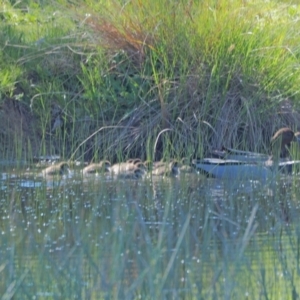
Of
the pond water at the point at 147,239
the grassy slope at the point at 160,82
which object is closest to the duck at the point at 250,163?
the pond water at the point at 147,239

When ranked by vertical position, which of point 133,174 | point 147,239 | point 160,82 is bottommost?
point 147,239

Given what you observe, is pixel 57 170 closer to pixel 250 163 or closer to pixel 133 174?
pixel 133 174

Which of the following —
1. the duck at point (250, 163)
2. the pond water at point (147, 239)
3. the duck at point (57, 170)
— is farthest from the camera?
the duck at point (57, 170)

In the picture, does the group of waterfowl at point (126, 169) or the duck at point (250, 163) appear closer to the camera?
the duck at point (250, 163)

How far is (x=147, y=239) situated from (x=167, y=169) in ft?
9.39

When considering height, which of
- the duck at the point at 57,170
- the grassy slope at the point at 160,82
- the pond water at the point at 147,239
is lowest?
the pond water at the point at 147,239

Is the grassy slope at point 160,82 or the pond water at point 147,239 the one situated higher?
the grassy slope at point 160,82

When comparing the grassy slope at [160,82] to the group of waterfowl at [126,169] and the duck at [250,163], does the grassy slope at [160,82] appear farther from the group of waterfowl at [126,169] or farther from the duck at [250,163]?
the group of waterfowl at [126,169]

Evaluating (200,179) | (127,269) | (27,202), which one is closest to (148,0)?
(200,179)

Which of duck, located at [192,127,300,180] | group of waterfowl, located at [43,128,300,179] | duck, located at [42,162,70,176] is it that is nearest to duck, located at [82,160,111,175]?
group of waterfowl, located at [43,128,300,179]

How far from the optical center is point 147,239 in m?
3.24

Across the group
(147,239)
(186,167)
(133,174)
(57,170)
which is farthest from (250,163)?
(147,239)

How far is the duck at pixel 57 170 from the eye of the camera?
611 cm

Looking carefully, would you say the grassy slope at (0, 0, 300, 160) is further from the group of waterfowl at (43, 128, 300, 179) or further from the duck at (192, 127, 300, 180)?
the group of waterfowl at (43, 128, 300, 179)
